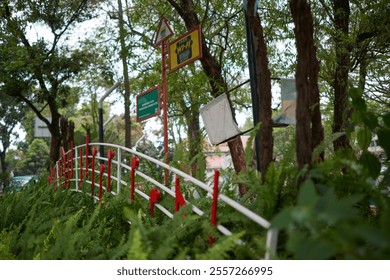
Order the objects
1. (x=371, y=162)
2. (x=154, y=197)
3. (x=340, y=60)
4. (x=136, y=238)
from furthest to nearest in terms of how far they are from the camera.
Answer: (x=340, y=60)
(x=154, y=197)
(x=371, y=162)
(x=136, y=238)

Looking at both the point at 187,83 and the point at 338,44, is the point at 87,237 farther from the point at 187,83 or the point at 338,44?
the point at 187,83

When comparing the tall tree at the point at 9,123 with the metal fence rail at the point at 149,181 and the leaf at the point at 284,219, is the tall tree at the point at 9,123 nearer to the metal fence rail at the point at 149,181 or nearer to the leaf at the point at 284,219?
the metal fence rail at the point at 149,181

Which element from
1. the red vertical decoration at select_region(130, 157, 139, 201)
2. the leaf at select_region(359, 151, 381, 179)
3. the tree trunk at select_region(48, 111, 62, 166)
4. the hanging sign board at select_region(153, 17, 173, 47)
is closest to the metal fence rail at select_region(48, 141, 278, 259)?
the red vertical decoration at select_region(130, 157, 139, 201)

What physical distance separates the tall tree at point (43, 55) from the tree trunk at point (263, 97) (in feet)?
38.5

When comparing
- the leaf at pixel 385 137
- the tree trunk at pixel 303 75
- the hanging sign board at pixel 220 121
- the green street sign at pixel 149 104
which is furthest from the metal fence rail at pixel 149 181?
the leaf at pixel 385 137

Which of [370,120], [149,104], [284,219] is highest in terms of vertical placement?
[149,104]

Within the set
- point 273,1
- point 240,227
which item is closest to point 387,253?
point 240,227

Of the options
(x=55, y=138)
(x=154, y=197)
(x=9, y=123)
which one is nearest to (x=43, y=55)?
(x=55, y=138)

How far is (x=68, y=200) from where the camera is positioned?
702 cm

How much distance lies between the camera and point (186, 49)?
6.52 metres

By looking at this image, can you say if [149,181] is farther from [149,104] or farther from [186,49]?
[186,49]

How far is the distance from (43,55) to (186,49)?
10.6m

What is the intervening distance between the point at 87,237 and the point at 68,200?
3.28 meters

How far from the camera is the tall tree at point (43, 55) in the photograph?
1525 cm
